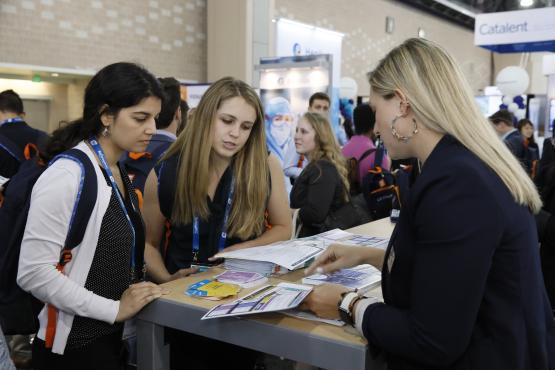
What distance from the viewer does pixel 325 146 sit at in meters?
3.44

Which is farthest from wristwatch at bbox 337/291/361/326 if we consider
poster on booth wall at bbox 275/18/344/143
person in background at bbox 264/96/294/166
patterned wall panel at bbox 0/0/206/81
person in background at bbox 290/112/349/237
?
poster on booth wall at bbox 275/18/344/143

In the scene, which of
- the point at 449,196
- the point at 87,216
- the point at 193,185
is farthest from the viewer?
the point at 193,185

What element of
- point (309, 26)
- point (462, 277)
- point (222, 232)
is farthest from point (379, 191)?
point (309, 26)

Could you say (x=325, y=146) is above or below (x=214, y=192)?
above

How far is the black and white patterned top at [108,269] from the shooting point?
56.3 inches

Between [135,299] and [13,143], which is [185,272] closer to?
[135,299]

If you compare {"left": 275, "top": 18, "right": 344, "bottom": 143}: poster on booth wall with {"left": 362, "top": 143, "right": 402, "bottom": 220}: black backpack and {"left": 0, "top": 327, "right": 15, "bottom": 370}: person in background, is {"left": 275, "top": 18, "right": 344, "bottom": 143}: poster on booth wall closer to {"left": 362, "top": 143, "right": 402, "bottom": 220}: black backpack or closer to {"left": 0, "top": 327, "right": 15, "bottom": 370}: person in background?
{"left": 362, "top": 143, "right": 402, "bottom": 220}: black backpack

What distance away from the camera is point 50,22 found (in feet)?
21.4

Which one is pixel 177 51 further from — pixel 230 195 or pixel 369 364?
pixel 369 364

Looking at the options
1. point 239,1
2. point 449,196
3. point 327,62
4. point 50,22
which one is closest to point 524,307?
point 449,196

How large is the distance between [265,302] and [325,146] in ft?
7.30

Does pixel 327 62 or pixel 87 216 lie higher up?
pixel 327 62

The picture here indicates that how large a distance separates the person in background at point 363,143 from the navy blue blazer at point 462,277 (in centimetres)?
275

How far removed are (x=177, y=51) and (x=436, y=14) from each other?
9.70 meters
